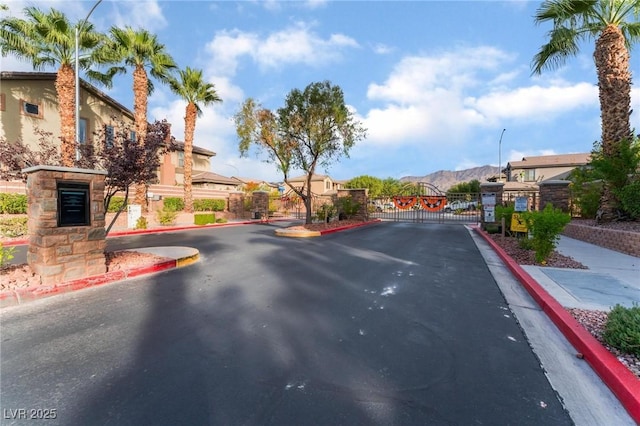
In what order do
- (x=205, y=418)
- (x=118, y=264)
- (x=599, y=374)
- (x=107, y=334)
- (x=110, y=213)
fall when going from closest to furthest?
(x=205, y=418)
(x=599, y=374)
(x=107, y=334)
(x=118, y=264)
(x=110, y=213)

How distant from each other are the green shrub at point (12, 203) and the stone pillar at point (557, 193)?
27.0 meters

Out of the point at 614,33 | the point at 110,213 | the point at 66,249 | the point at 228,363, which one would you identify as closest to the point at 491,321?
the point at 228,363

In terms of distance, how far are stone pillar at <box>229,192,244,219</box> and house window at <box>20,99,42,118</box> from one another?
14.2 m

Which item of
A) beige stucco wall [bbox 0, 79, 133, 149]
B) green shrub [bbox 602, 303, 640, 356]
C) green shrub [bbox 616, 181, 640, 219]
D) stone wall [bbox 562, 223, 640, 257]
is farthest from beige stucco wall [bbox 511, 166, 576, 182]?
beige stucco wall [bbox 0, 79, 133, 149]

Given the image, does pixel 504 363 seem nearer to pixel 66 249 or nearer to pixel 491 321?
pixel 491 321

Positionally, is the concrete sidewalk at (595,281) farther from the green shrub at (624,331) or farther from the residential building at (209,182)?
the residential building at (209,182)

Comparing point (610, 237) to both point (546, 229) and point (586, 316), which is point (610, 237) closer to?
point (546, 229)

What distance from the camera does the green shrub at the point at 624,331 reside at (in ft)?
9.73

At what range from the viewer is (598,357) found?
2.99 metres

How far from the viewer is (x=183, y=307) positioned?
4.77 metres

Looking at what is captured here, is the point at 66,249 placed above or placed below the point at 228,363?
above

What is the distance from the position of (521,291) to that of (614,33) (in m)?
12.1

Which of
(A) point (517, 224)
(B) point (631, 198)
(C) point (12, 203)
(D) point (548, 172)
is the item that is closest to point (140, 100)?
(C) point (12, 203)

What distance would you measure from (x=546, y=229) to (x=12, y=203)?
21.8 m
